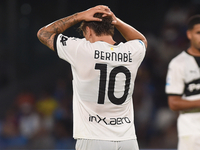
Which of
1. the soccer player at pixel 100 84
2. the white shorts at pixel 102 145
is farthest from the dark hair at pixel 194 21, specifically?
the white shorts at pixel 102 145

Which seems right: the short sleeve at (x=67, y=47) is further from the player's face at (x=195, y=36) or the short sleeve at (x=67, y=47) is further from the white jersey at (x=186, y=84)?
the player's face at (x=195, y=36)

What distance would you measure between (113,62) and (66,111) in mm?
6909

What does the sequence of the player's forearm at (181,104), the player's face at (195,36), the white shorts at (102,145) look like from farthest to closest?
1. the player's face at (195,36)
2. the player's forearm at (181,104)
3. the white shorts at (102,145)

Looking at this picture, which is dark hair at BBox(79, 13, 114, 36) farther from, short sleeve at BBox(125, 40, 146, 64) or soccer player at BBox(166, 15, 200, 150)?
soccer player at BBox(166, 15, 200, 150)

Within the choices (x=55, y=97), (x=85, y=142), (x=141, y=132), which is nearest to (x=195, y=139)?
(x=85, y=142)

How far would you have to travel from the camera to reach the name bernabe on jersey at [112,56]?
2.85 m

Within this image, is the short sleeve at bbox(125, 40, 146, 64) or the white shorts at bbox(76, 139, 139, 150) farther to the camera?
the short sleeve at bbox(125, 40, 146, 64)

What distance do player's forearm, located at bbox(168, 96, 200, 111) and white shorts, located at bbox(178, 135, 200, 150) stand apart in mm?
280

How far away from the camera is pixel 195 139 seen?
3.12 meters

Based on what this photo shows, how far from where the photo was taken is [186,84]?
3.18 meters

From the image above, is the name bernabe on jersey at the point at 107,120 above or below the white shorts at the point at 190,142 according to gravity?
above

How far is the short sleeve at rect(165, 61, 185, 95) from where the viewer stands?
125 inches

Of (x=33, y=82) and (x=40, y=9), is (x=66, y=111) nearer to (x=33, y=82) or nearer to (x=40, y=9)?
(x=33, y=82)

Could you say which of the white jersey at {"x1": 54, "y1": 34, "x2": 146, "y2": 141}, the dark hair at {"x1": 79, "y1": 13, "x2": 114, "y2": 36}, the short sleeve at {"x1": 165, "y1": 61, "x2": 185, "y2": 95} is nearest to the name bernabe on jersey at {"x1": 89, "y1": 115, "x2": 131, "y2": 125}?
the white jersey at {"x1": 54, "y1": 34, "x2": 146, "y2": 141}
